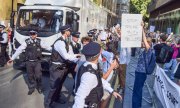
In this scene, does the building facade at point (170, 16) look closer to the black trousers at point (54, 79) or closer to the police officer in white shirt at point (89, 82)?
the black trousers at point (54, 79)

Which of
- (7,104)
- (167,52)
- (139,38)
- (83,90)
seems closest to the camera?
(83,90)

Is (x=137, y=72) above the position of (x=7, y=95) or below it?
above

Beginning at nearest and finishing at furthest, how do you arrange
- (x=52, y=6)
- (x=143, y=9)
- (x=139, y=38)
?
(x=139, y=38) → (x=52, y=6) → (x=143, y=9)

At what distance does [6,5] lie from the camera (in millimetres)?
26766

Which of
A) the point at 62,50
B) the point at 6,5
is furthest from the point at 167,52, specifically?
the point at 6,5

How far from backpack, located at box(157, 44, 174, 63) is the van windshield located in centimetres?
397

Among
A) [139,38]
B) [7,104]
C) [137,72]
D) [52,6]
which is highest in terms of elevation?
[52,6]

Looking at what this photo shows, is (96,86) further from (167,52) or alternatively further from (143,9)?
(143,9)

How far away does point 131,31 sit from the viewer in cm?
771

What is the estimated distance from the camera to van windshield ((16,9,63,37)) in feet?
43.4

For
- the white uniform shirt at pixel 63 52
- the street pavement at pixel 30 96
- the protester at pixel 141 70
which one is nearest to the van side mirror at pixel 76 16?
the street pavement at pixel 30 96

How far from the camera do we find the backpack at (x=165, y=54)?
11.5 metres

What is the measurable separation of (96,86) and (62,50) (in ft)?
12.2

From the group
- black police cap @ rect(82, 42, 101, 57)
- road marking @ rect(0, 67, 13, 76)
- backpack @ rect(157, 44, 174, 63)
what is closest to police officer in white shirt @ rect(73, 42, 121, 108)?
black police cap @ rect(82, 42, 101, 57)
